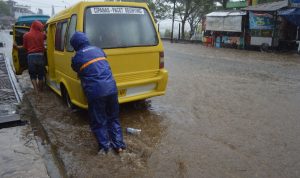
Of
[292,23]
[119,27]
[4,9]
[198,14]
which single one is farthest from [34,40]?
[4,9]

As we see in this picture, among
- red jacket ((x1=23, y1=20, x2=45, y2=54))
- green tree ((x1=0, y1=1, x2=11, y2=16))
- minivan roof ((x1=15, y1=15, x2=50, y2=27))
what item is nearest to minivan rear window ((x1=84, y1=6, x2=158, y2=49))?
red jacket ((x1=23, y1=20, x2=45, y2=54))

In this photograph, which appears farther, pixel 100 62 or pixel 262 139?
pixel 262 139

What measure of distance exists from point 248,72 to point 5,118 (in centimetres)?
855

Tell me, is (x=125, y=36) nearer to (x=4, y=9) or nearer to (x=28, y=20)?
(x=28, y=20)

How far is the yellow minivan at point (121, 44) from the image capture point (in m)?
5.19

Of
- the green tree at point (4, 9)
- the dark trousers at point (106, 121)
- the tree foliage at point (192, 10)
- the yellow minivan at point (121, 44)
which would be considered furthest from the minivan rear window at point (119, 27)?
the green tree at point (4, 9)

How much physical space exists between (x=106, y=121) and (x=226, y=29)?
2312cm

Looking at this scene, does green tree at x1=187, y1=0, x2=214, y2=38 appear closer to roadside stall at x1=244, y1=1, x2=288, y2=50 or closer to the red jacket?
roadside stall at x1=244, y1=1, x2=288, y2=50

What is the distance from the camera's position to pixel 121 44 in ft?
17.5

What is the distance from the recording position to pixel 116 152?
4211 mm

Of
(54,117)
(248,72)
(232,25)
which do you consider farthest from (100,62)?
(232,25)

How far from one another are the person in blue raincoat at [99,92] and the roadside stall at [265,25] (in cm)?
1916

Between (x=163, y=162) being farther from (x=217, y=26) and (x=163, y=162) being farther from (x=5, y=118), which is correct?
(x=217, y=26)

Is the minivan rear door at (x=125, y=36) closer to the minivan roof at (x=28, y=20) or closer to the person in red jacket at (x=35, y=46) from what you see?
the person in red jacket at (x=35, y=46)
